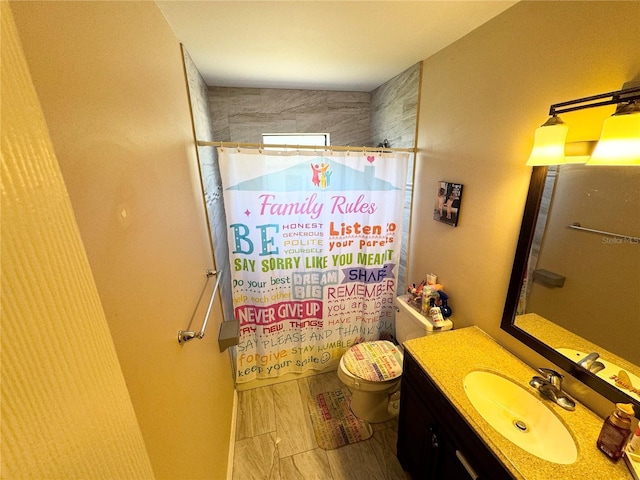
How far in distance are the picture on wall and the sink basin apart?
833 mm

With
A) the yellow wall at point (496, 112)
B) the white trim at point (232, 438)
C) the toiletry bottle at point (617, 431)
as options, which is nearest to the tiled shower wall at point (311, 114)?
the yellow wall at point (496, 112)

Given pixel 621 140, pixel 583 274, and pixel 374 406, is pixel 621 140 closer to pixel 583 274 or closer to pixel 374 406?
pixel 583 274

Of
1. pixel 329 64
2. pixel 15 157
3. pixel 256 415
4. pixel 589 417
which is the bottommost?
pixel 256 415

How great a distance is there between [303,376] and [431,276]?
137cm

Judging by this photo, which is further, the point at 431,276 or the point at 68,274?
the point at 431,276

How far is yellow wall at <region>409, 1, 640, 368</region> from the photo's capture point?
0.89m

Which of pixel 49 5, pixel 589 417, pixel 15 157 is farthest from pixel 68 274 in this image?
pixel 589 417

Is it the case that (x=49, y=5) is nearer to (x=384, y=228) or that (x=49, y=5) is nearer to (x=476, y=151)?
(x=476, y=151)

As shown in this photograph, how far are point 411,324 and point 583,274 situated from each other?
38.0 inches

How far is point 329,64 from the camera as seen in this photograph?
1.70 meters

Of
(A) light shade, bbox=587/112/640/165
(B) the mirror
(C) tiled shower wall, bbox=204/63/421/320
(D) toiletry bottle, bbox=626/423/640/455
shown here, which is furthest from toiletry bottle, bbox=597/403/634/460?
(C) tiled shower wall, bbox=204/63/421/320

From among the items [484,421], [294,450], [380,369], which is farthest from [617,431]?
[294,450]

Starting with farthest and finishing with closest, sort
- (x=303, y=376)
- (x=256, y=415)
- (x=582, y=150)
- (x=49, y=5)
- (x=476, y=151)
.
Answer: (x=303, y=376) < (x=256, y=415) < (x=476, y=151) < (x=582, y=150) < (x=49, y=5)

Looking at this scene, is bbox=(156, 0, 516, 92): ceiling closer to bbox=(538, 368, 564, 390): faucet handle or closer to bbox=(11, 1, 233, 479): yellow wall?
bbox=(11, 1, 233, 479): yellow wall
